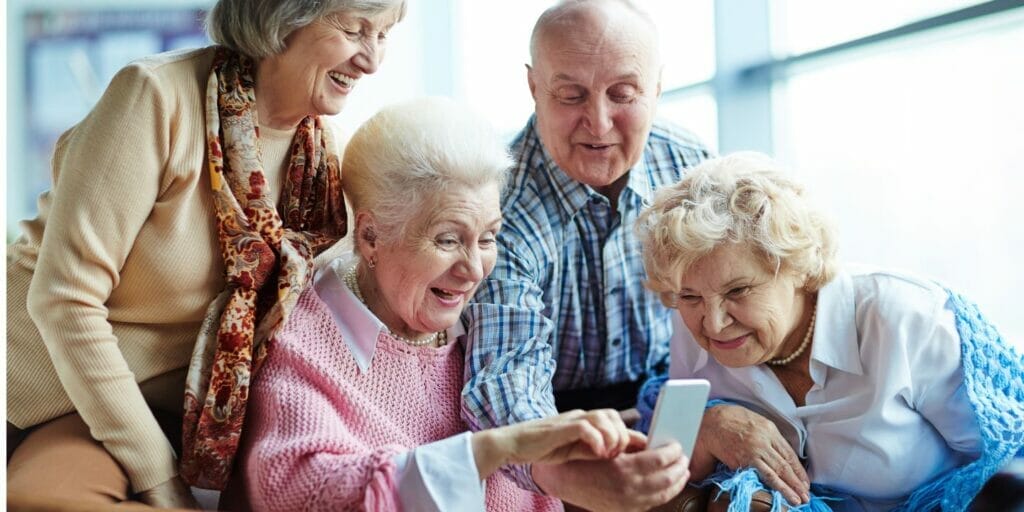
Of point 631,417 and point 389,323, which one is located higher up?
point 389,323

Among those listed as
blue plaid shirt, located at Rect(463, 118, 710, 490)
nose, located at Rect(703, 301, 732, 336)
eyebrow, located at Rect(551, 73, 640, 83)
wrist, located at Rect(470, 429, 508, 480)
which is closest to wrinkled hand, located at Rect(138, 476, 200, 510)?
wrist, located at Rect(470, 429, 508, 480)

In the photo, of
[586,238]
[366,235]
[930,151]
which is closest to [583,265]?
[586,238]

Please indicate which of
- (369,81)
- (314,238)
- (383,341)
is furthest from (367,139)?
(369,81)

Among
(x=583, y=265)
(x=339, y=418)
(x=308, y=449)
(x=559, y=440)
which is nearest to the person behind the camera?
(x=559, y=440)

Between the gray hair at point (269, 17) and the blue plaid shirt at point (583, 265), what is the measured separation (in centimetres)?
58

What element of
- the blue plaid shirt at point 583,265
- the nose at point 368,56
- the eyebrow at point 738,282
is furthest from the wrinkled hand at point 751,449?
the nose at point 368,56

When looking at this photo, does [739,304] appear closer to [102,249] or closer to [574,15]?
[574,15]

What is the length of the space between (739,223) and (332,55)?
2.70 feet

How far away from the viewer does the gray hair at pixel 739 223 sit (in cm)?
184

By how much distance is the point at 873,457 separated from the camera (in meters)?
1.84

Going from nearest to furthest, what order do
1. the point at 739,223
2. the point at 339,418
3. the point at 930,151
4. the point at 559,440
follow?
1. the point at 559,440
2. the point at 339,418
3. the point at 739,223
4. the point at 930,151

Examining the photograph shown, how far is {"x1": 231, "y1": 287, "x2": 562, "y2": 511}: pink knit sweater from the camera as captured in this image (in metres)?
1.58

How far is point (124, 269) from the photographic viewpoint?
175 centimetres

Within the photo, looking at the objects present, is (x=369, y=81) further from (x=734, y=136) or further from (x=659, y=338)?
(x=659, y=338)
